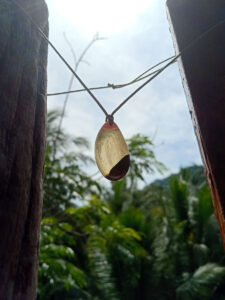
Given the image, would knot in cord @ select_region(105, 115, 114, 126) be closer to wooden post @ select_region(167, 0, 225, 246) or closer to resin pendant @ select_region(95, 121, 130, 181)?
resin pendant @ select_region(95, 121, 130, 181)

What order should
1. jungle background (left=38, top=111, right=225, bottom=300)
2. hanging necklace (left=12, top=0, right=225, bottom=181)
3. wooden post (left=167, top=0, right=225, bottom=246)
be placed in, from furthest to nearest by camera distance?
jungle background (left=38, top=111, right=225, bottom=300) → hanging necklace (left=12, top=0, right=225, bottom=181) → wooden post (left=167, top=0, right=225, bottom=246)

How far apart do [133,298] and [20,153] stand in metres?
6.56

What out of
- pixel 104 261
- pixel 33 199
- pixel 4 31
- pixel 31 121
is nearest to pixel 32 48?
pixel 4 31

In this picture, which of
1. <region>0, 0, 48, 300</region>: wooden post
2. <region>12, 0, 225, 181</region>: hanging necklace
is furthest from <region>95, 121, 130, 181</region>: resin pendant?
<region>0, 0, 48, 300</region>: wooden post

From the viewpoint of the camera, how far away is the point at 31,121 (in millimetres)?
528

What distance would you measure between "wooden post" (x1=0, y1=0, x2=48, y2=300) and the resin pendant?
0.52ft

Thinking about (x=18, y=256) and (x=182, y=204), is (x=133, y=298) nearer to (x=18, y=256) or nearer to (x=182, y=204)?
(x=182, y=204)

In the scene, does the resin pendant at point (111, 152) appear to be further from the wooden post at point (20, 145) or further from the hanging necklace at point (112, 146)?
the wooden post at point (20, 145)

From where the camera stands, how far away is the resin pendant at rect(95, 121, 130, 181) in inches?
25.5

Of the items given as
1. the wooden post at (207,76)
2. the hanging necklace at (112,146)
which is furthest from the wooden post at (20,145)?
the wooden post at (207,76)

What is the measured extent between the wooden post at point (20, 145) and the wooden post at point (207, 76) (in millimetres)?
348

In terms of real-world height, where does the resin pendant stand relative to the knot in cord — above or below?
below

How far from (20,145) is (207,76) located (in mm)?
447

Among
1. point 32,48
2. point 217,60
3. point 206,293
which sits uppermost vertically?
point 32,48
